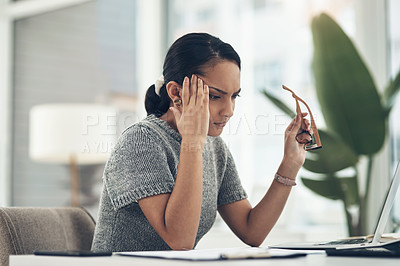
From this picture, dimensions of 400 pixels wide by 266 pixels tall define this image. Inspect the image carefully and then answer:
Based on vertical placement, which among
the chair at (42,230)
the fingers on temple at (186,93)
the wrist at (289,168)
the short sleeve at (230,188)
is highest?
the fingers on temple at (186,93)

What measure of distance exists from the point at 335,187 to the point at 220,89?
1049mm

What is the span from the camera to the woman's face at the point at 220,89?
122cm

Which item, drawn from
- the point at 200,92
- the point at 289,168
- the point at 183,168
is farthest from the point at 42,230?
the point at 289,168

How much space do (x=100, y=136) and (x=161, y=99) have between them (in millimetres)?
1776

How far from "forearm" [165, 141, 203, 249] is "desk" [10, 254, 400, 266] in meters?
0.33

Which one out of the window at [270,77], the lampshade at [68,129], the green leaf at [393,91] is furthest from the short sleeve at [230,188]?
the lampshade at [68,129]

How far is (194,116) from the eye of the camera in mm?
1105

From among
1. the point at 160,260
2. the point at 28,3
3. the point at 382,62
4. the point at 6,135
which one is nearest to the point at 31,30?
the point at 28,3

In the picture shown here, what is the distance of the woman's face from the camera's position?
4.00 feet

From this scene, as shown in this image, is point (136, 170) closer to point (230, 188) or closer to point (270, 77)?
point (230, 188)

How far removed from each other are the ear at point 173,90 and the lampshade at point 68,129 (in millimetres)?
1822

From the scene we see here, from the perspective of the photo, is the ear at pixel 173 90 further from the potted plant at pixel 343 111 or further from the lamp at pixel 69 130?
the lamp at pixel 69 130

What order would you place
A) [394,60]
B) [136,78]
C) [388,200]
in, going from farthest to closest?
1. [136,78]
2. [394,60]
3. [388,200]

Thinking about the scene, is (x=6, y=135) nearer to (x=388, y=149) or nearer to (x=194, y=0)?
(x=194, y=0)
